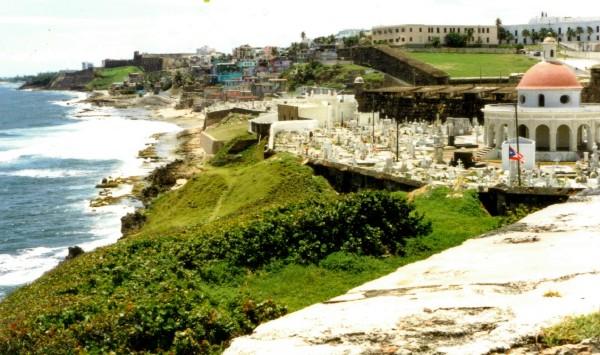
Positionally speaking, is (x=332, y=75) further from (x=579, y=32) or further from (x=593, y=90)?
(x=593, y=90)

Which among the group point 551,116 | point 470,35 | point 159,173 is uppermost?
point 470,35

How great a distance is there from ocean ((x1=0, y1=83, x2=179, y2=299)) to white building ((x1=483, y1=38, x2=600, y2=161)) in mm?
16655

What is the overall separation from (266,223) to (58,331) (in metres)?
6.81

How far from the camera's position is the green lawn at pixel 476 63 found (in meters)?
76.4

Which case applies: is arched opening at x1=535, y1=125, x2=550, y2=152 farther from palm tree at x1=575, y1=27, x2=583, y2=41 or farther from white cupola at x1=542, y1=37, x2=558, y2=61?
palm tree at x1=575, y1=27, x2=583, y2=41

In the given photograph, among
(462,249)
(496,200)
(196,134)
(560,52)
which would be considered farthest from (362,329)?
(560,52)

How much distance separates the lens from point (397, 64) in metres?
82.4

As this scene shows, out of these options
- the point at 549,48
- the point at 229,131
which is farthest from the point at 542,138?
the point at 229,131

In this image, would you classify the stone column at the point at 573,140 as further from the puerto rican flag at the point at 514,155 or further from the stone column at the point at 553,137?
the puerto rican flag at the point at 514,155

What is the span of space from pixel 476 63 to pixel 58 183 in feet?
159

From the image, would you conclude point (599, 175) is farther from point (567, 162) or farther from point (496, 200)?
point (567, 162)

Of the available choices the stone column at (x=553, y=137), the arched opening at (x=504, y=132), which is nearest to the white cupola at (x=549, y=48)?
the arched opening at (x=504, y=132)

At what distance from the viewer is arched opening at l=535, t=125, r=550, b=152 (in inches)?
1216

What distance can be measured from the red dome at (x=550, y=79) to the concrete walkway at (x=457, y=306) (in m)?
22.1
